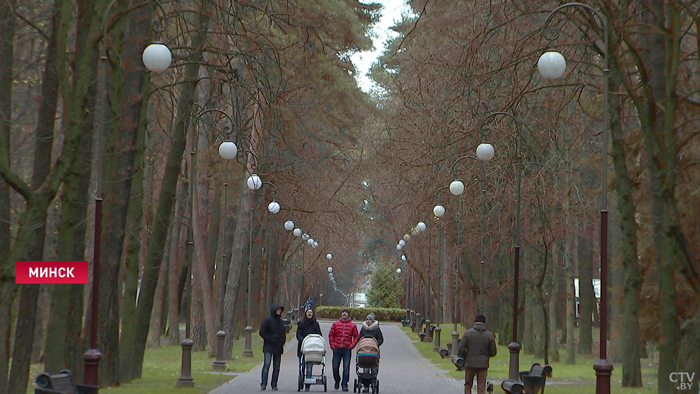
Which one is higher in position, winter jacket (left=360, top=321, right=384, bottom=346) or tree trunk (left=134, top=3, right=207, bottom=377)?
tree trunk (left=134, top=3, right=207, bottom=377)

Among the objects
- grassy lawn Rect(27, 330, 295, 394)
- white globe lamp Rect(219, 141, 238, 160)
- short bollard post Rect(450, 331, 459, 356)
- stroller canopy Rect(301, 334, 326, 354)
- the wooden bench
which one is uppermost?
white globe lamp Rect(219, 141, 238, 160)

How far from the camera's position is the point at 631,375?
24.9m

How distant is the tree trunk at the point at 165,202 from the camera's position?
23.8 meters

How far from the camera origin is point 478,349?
64.5 feet

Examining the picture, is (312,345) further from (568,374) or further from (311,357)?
(568,374)

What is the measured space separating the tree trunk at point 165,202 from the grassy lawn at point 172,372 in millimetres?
1336

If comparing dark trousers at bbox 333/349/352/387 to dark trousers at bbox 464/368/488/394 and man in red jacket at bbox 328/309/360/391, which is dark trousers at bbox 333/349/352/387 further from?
dark trousers at bbox 464/368/488/394

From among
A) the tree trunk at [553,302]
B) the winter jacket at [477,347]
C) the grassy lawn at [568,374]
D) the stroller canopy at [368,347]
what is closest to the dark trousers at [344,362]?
the stroller canopy at [368,347]

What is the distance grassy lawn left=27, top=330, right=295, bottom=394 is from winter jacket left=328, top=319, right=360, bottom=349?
2932 mm

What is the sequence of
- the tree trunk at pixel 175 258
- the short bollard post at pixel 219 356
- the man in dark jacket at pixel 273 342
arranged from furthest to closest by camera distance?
the tree trunk at pixel 175 258 < the short bollard post at pixel 219 356 < the man in dark jacket at pixel 273 342

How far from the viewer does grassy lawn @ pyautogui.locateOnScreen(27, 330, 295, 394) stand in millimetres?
22031

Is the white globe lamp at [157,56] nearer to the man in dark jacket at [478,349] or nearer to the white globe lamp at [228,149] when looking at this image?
the man in dark jacket at [478,349]

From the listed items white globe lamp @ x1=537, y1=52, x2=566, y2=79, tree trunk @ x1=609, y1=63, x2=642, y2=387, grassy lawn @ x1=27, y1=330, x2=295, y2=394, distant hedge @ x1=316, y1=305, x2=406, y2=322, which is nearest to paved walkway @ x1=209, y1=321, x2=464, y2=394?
grassy lawn @ x1=27, y1=330, x2=295, y2=394

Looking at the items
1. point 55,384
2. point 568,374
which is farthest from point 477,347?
point 568,374
